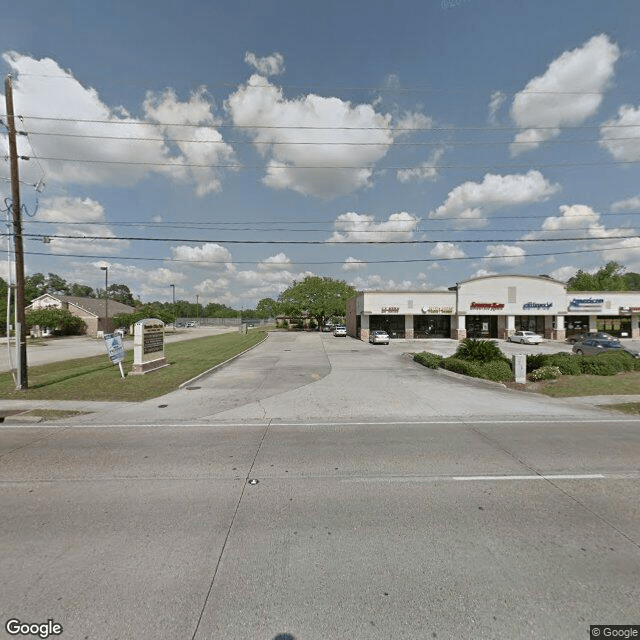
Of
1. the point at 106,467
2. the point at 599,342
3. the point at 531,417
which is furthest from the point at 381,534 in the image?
the point at 599,342

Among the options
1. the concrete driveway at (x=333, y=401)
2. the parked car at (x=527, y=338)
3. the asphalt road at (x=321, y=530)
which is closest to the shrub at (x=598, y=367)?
the concrete driveway at (x=333, y=401)

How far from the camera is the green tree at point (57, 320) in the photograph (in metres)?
40.9

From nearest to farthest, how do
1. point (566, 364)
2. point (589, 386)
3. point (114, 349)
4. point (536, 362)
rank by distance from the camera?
point (589, 386), point (114, 349), point (566, 364), point (536, 362)

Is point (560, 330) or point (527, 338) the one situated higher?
point (560, 330)

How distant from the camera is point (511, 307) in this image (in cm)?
3566

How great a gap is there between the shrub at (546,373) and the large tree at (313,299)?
43.7 m

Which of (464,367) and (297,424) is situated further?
(464,367)

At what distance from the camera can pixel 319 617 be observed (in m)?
2.54

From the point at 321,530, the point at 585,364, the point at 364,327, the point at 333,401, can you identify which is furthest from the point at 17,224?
the point at 364,327

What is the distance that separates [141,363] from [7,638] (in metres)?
12.8

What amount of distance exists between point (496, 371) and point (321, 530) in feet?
39.0

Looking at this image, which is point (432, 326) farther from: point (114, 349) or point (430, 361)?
point (114, 349)

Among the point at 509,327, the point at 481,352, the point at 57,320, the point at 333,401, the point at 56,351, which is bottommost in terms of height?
the point at 56,351

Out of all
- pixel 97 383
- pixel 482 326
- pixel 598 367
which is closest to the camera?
pixel 97 383
